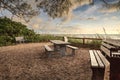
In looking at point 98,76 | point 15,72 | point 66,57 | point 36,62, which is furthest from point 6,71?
point 98,76

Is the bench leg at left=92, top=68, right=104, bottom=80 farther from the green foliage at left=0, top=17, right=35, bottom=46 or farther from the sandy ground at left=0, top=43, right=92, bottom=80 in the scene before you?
the green foliage at left=0, top=17, right=35, bottom=46

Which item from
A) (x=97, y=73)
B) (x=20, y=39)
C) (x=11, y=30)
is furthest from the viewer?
(x=11, y=30)

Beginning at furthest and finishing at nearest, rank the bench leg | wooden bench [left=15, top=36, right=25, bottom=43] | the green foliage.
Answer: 1. the green foliage
2. wooden bench [left=15, top=36, right=25, bottom=43]
3. the bench leg

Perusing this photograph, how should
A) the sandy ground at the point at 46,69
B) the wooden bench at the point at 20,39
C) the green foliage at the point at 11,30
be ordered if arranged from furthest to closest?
the green foliage at the point at 11,30 < the wooden bench at the point at 20,39 < the sandy ground at the point at 46,69

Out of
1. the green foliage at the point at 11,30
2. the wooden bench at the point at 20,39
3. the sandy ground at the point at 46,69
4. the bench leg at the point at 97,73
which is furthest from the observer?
the green foliage at the point at 11,30

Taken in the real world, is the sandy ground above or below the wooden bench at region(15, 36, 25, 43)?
below

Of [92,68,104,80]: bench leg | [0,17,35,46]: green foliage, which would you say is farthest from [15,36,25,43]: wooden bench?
[92,68,104,80]: bench leg

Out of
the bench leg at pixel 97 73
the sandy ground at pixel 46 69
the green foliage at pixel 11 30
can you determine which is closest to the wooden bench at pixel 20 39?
the green foliage at pixel 11 30

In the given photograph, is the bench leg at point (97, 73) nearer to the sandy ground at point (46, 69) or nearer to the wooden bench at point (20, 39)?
the sandy ground at point (46, 69)

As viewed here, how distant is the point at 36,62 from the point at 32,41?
11.0 meters

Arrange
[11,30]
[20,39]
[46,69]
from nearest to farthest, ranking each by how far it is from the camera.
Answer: [46,69], [20,39], [11,30]

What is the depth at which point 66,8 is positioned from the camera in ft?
34.0

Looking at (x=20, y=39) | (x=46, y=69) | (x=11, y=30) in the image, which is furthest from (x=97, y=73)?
(x=11, y=30)

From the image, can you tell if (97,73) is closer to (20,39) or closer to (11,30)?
(20,39)
